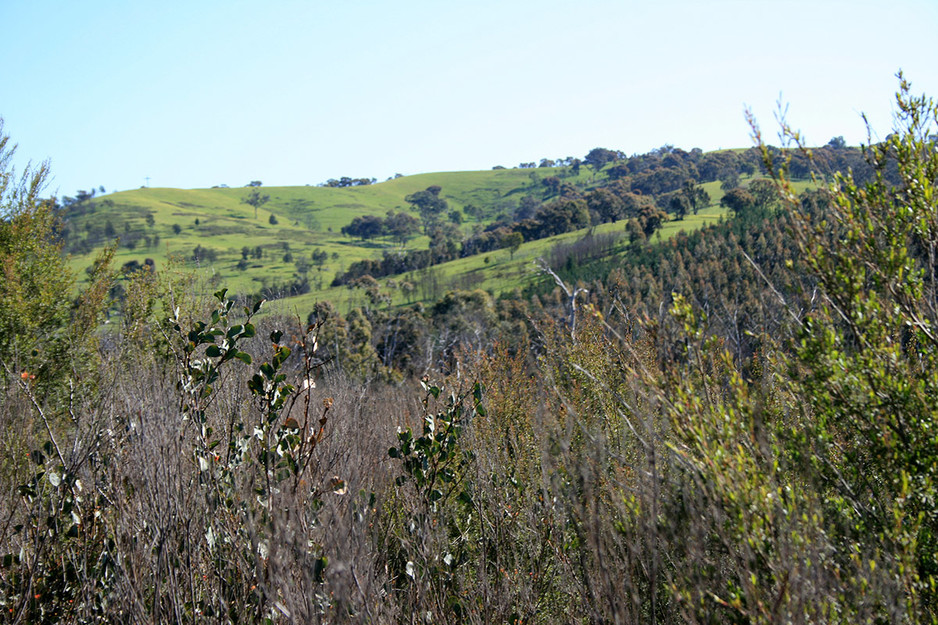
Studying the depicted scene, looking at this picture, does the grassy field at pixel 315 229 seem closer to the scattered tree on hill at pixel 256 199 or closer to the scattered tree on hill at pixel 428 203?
the scattered tree on hill at pixel 256 199

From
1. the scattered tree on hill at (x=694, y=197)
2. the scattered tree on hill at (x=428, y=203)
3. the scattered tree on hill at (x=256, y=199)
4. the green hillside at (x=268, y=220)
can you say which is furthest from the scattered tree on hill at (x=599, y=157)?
the scattered tree on hill at (x=256, y=199)

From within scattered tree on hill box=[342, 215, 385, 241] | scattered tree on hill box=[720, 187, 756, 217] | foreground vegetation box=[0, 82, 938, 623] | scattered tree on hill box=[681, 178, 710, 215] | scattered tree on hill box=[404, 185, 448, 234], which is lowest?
foreground vegetation box=[0, 82, 938, 623]

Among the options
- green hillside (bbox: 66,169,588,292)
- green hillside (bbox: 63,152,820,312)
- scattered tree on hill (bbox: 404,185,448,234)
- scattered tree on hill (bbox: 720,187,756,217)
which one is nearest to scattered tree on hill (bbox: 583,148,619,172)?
green hillside (bbox: 63,152,820,312)

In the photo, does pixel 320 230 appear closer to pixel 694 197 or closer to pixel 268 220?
pixel 268 220

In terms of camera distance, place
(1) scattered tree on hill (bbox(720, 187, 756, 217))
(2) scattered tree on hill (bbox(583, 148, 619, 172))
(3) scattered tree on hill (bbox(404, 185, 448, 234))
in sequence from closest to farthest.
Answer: (1) scattered tree on hill (bbox(720, 187, 756, 217)) < (3) scattered tree on hill (bbox(404, 185, 448, 234)) < (2) scattered tree on hill (bbox(583, 148, 619, 172))

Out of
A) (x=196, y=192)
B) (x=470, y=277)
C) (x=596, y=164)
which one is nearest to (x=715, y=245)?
(x=470, y=277)

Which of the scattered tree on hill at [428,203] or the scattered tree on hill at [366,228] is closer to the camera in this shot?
the scattered tree on hill at [366,228]

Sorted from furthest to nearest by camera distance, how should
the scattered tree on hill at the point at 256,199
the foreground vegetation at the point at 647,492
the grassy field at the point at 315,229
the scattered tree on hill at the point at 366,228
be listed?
the scattered tree on hill at the point at 256,199, the scattered tree on hill at the point at 366,228, the grassy field at the point at 315,229, the foreground vegetation at the point at 647,492

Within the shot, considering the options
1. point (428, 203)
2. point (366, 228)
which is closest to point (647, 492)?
point (366, 228)

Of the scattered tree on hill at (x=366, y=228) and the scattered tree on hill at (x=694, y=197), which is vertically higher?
the scattered tree on hill at (x=366, y=228)

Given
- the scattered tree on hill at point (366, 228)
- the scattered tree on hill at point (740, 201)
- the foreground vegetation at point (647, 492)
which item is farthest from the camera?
the scattered tree on hill at point (366, 228)

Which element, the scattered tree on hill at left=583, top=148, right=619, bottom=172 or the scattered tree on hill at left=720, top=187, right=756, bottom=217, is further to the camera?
the scattered tree on hill at left=583, top=148, right=619, bottom=172

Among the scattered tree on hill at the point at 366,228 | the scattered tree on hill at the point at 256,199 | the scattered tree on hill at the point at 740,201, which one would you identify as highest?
the scattered tree on hill at the point at 256,199

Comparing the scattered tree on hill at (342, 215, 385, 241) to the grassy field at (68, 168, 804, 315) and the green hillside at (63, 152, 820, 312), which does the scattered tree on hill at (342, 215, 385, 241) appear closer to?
the green hillside at (63, 152, 820, 312)
